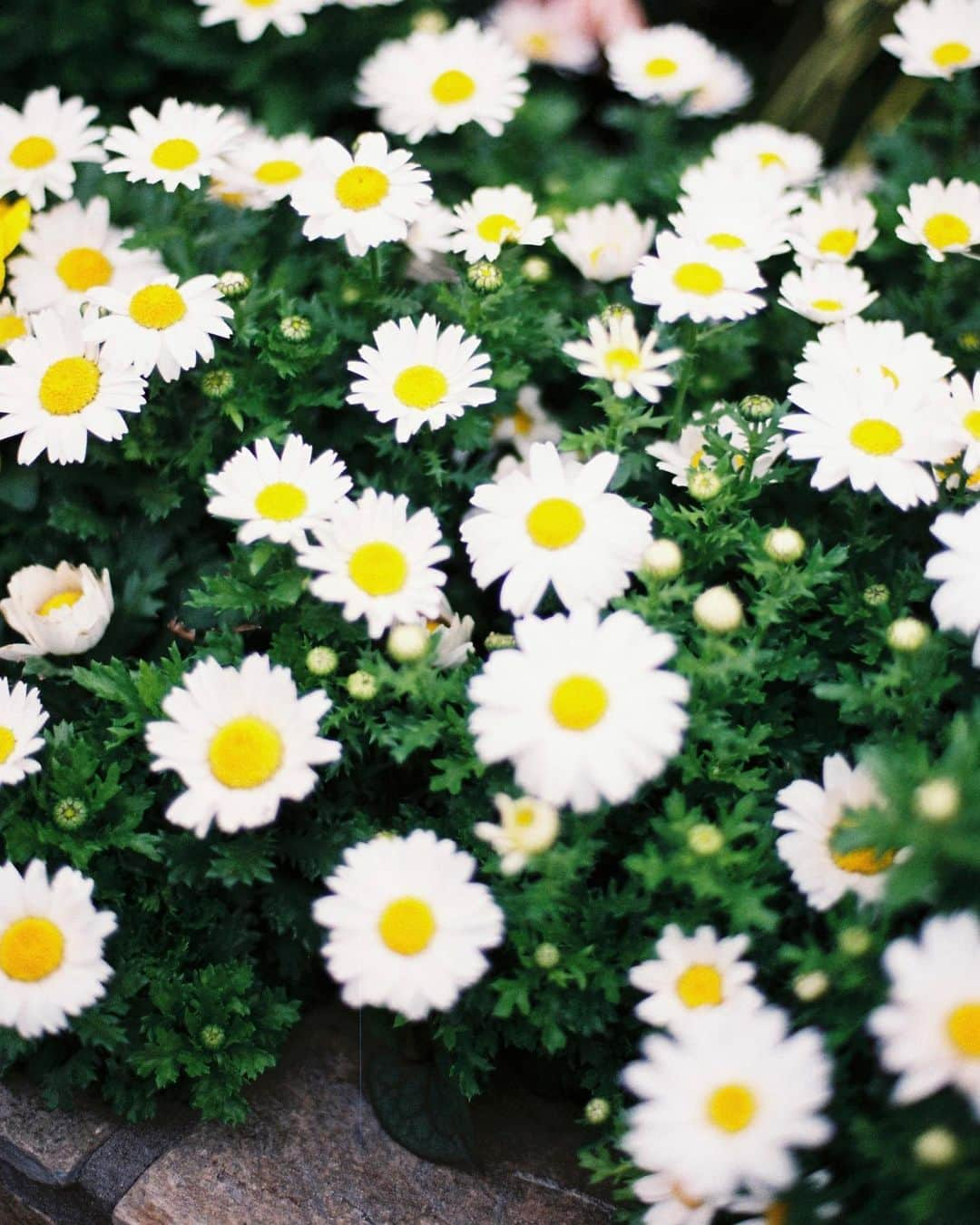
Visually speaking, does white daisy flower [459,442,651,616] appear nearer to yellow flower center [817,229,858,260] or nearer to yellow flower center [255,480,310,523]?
yellow flower center [255,480,310,523]

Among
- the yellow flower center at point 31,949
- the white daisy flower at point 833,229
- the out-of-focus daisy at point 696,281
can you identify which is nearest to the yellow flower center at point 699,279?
the out-of-focus daisy at point 696,281

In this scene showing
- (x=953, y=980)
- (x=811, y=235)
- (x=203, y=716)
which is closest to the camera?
(x=953, y=980)

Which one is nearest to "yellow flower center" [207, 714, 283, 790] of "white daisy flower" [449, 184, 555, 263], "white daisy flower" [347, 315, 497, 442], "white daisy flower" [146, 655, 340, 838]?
"white daisy flower" [146, 655, 340, 838]

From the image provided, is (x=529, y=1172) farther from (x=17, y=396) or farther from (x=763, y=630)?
(x=17, y=396)

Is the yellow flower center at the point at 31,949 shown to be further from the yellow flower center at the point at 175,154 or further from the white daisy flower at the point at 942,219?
the white daisy flower at the point at 942,219

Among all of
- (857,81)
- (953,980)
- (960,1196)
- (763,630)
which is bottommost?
(960,1196)

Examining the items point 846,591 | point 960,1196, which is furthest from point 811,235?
point 960,1196

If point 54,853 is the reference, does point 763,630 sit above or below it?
above
